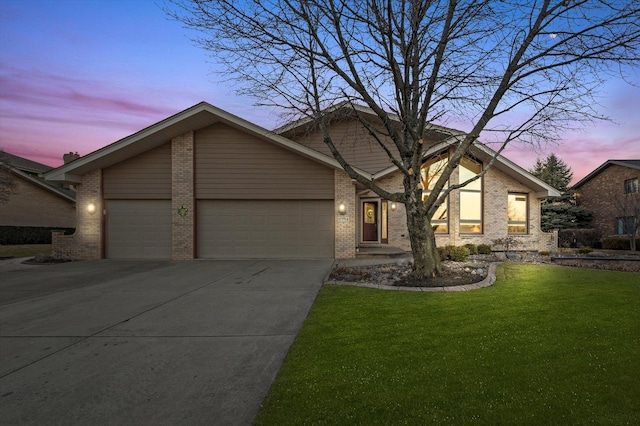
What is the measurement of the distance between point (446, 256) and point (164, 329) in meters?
9.84

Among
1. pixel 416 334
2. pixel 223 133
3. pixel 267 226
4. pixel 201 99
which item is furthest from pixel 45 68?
pixel 416 334

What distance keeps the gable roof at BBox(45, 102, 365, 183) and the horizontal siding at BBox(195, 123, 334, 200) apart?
41cm

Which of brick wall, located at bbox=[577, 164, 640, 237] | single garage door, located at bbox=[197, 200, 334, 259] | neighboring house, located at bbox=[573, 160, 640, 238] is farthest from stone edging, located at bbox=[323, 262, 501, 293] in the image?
brick wall, located at bbox=[577, 164, 640, 237]

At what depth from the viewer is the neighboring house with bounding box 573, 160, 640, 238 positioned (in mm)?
23031

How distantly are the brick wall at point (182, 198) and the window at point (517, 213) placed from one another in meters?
15.4

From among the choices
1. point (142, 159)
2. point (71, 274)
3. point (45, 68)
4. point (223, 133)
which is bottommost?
point (71, 274)

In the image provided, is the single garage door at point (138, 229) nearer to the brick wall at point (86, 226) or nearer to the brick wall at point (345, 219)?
the brick wall at point (86, 226)

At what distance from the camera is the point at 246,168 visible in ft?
45.0

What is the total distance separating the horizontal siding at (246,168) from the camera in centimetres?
1362

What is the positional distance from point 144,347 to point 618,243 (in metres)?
27.5

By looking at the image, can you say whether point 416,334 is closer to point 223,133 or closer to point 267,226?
point 267,226

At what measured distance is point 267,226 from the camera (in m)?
13.8

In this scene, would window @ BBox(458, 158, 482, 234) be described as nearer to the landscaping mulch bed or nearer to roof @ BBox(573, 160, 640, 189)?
the landscaping mulch bed

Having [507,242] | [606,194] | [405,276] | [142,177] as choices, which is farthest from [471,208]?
[606,194]
